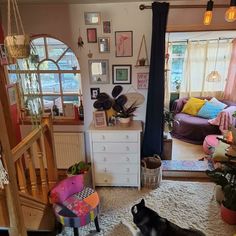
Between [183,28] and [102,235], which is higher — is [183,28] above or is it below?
above

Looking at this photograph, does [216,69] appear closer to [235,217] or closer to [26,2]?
[235,217]

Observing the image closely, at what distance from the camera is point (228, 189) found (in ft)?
7.33

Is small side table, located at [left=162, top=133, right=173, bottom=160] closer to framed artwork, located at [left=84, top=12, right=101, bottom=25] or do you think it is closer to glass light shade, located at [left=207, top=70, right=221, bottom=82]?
framed artwork, located at [left=84, top=12, right=101, bottom=25]

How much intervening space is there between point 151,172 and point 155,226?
0.94 meters

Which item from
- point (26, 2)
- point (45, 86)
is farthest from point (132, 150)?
point (26, 2)

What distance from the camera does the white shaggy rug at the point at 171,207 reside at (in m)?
2.36

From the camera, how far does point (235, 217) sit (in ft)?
7.64

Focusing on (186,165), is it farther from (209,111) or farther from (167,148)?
(209,111)

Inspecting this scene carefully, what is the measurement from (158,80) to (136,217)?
1.61 m

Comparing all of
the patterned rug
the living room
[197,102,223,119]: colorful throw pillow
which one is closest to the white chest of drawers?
the living room

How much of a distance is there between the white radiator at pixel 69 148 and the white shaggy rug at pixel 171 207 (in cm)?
62

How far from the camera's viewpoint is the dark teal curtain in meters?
2.64

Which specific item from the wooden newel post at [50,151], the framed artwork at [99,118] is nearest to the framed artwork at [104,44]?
the framed artwork at [99,118]

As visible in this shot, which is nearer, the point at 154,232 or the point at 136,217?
the point at 154,232
